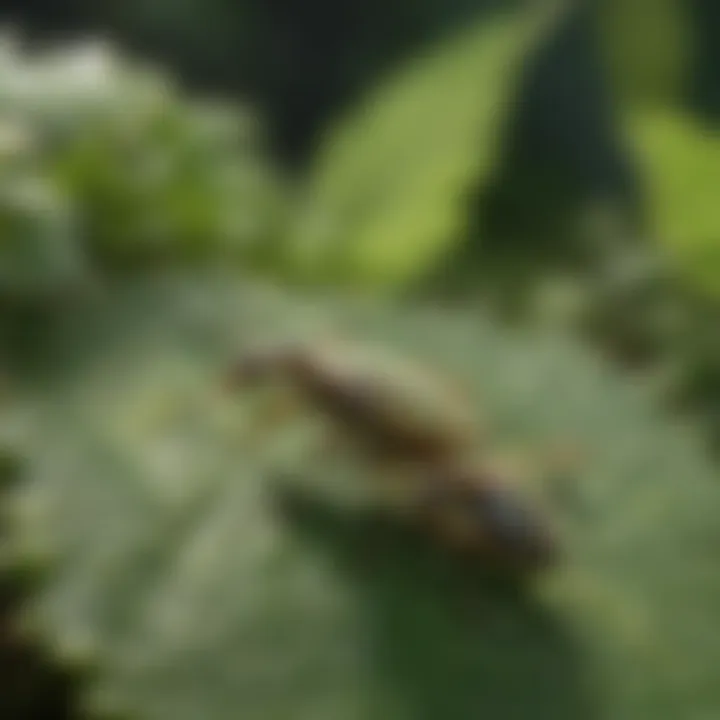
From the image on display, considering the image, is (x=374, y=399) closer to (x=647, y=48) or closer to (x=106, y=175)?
(x=106, y=175)

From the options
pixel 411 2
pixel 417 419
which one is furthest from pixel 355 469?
pixel 411 2

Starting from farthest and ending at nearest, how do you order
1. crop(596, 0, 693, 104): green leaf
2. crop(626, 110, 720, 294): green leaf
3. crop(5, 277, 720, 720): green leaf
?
crop(596, 0, 693, 104): green leaf → crop(626, 110, 720, 294): green leaf → crop(5, 277, 720, 720): green leaf

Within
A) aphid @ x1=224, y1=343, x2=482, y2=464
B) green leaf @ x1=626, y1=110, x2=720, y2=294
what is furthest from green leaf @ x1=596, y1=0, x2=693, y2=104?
aphid @ x1=224, y1=343, x2=482, y2=464

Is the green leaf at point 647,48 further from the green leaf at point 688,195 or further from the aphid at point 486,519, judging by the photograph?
the aphid at point 486,519

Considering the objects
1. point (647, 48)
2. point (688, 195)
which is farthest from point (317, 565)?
point (647, 48)

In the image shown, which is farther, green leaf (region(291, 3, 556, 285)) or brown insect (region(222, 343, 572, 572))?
green leaf (region(291, 3, 556, 285))

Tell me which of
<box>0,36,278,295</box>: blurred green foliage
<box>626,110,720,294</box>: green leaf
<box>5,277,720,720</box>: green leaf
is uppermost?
<box>626,110,720,294</box>: green leaf

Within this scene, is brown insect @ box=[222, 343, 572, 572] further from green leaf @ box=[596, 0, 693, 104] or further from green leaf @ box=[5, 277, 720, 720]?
green leaf @ box=[596, 0, 693, 104]

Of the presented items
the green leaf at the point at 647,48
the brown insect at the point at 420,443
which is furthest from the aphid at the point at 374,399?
the green leaf at the point at 647,48
